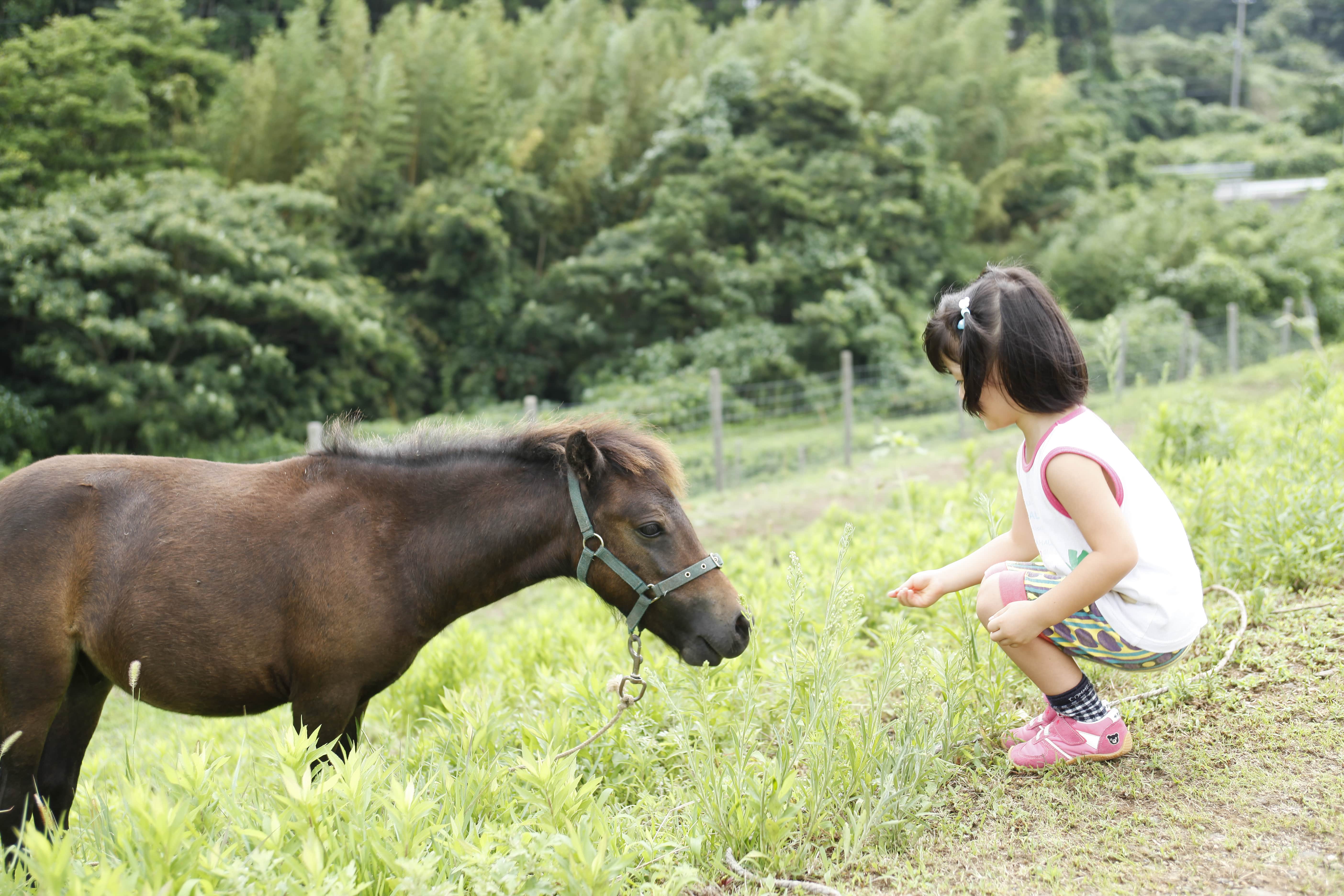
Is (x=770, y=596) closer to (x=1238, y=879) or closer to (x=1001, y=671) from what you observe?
(x=1001, y=671)

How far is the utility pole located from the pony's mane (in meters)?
56.7

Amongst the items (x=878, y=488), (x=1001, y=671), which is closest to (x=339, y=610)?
(x=1001, y=671)

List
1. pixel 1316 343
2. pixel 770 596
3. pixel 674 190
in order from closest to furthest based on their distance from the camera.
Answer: pixel 770 596, pixel 1316 343, pixel 674 190

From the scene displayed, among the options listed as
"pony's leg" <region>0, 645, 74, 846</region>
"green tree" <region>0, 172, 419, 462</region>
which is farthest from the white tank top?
"green tree" <region>0, 172, 419, 462</region>

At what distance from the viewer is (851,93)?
698 inches

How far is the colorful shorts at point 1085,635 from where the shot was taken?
241cm

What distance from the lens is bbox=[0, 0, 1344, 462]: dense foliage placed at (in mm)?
13578

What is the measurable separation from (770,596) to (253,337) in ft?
37.7

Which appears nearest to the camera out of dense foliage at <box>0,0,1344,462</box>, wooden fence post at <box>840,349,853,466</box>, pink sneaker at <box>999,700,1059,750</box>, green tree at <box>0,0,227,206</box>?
pink sneaker at <box>999,700,1059,750</box>

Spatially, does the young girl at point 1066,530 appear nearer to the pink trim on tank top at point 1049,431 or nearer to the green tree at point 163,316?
the pink trim on tank top at point 1049,431

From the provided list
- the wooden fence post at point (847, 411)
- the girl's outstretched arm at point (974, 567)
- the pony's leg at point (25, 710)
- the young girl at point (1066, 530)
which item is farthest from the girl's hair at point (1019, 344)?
the wooden fence post at point (847, 411)

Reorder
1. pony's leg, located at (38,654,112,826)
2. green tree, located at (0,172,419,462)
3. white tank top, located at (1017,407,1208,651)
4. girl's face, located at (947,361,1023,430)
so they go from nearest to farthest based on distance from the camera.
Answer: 1. white tank top, located at (1017,407,1208,651)
2. girl's face, located at (947,361,1023,430)
3. pony's leg, located at (38,654,112,826)
4. green tree, located at (0,172,419,462)

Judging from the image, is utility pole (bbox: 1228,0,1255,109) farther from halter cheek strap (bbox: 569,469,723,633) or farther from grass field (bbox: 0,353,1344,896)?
halter cheek strap (bbox: 569,469,723,633)

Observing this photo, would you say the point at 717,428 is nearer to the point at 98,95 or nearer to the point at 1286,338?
the point at 98,95
